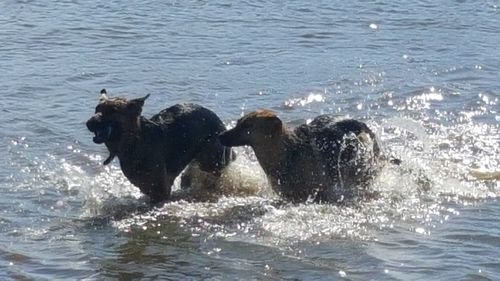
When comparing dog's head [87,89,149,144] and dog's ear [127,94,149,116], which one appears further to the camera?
dog's ear [127,94,149,116]

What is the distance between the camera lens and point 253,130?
1039cm

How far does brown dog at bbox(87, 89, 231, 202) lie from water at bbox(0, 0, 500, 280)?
258 mm

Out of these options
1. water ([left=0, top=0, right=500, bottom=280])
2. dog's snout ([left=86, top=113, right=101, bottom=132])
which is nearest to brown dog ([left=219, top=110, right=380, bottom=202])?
water ([left=0, top=0, right=500, bottom=280])

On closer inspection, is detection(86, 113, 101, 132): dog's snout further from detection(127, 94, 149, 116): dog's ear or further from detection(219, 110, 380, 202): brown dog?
detection(219, 110, 380, 202): brown dog

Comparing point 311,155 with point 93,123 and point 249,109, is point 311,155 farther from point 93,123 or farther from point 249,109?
point 249,109

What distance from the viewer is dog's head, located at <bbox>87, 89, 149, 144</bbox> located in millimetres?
9508

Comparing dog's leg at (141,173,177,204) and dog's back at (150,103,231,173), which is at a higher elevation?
dog's back at (150,103,231,173)

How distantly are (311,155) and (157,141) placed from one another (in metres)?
1.41

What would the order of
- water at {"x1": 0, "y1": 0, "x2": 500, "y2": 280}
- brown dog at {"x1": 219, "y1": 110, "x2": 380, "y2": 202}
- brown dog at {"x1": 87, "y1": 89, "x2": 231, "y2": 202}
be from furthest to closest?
brown dog at {"x1": 219, "y1": 110, "x2": 380, "y2": 202}, brown dog at {"x1": 87, "y1": 89, "x2": 231, "y2": 202}, water at {"x1": 0, "y1": 0, "x2": 500, "y2": 280}

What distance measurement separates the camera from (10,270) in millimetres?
8422

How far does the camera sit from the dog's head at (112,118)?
31.2 ft

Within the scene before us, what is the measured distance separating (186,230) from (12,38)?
8.30 meters

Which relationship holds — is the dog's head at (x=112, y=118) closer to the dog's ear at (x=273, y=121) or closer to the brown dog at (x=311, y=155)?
the brown dog at (x=311, y=155)

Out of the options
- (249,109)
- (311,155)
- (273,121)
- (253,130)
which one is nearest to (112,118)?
(253,130)
